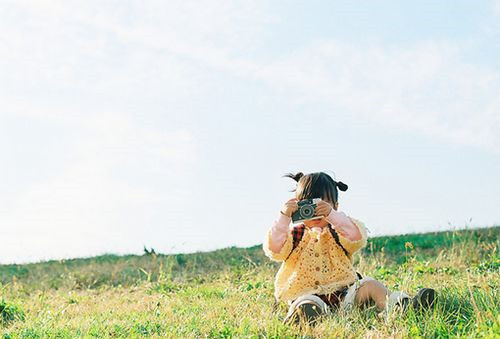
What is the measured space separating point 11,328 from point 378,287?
3278 mm

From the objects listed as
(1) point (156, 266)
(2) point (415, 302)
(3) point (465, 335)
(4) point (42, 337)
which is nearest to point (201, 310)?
(4) point (42, 337)

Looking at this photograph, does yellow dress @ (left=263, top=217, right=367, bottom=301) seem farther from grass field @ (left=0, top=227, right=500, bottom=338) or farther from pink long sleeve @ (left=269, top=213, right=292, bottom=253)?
grass field @ (left=0, top=227, right=500, bottom=338)

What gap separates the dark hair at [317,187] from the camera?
5562 mm

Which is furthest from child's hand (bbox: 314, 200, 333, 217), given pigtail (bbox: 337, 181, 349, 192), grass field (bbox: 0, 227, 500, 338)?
grass field (bbox: 0, 227, 500, 338)

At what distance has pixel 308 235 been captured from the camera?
227 inches

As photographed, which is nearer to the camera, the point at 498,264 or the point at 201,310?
the point at 201,310

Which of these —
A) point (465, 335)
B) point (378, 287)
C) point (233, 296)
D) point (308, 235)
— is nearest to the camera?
point (465, 335)

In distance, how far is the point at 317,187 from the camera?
219 inches

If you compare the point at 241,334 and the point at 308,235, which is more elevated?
the point at 308,235

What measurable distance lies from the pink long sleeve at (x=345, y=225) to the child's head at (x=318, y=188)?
0.17 m

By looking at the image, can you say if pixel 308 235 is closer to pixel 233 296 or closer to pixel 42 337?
pixel 233 296

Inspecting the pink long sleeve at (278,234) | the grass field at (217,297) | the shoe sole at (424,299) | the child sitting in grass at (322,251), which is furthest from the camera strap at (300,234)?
the shoe sole at (424,299)

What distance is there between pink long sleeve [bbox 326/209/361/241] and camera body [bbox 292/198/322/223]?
165 millimetres

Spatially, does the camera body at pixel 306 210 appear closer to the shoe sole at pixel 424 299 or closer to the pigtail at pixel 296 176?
the pigtail at pixel 296 176
